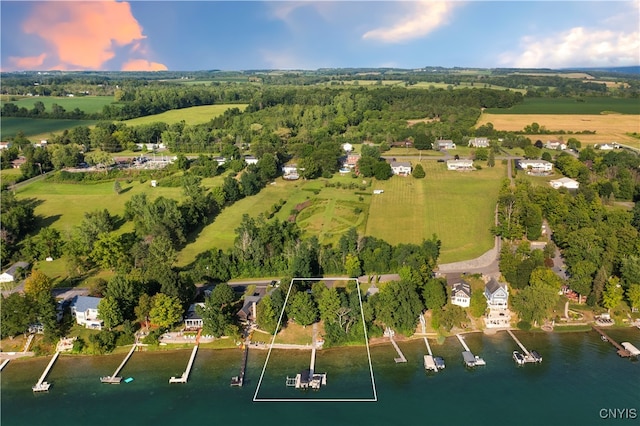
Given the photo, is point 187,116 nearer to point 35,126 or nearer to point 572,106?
point 35,126

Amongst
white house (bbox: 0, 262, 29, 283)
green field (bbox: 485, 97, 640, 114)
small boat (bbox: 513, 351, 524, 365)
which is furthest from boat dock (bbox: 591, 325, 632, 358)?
green field (bbox: 485, 97, 640, 114)

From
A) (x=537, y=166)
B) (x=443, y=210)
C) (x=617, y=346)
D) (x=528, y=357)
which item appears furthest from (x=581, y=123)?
(x=528, y=357)

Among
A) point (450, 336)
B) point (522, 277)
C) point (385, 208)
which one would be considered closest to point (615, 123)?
point (385, 208)

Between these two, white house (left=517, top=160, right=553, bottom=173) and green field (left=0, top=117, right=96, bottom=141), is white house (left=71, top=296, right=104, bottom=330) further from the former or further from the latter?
green field (left=0, top=117, right=96, bottom=141)

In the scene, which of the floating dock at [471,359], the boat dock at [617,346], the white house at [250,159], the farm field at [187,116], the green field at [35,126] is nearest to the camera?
the floating dock at [471,359]

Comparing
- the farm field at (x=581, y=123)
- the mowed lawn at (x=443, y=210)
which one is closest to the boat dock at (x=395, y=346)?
the mowed lawn at (x=443, y=210)

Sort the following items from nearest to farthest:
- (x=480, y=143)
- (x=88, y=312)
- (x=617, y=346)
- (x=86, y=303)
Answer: (x=617, y=346) → (x=88, y=312) → (x=86, y=303) → (x=480, y=143)

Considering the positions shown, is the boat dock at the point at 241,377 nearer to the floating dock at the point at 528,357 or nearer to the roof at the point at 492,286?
the floating dock at the point at 528,357
